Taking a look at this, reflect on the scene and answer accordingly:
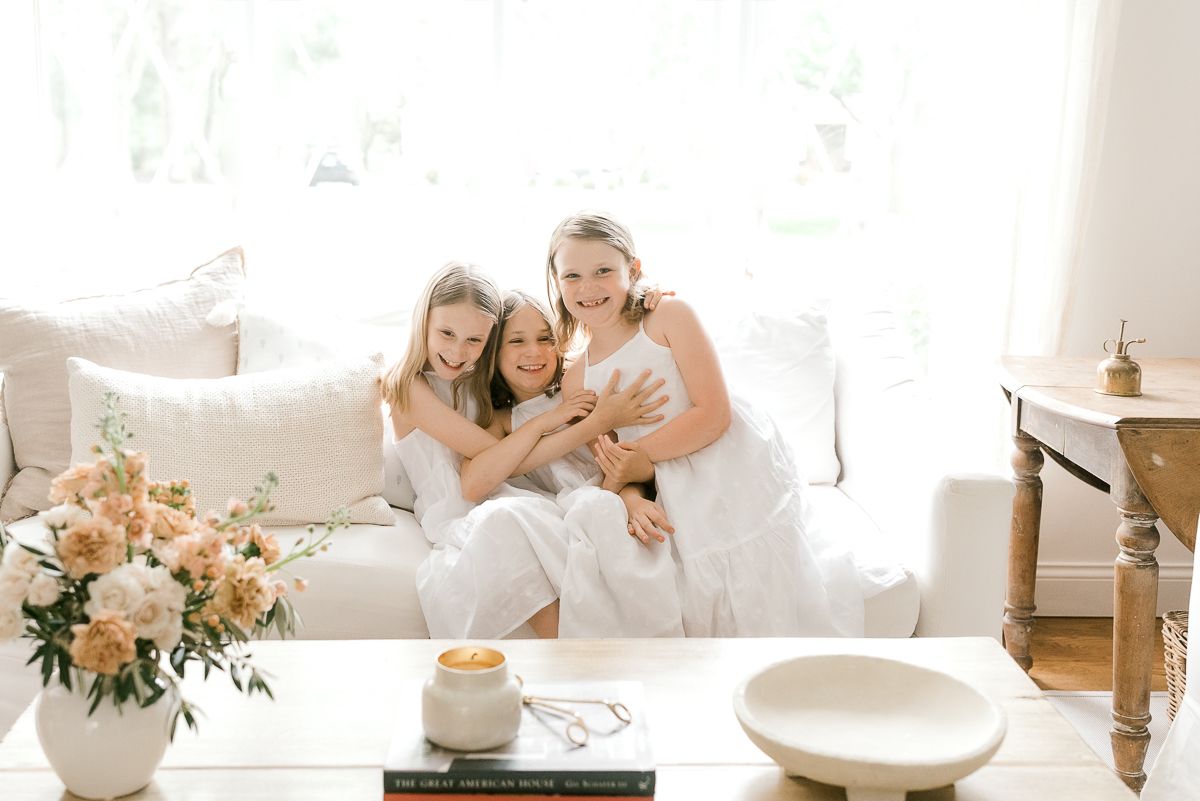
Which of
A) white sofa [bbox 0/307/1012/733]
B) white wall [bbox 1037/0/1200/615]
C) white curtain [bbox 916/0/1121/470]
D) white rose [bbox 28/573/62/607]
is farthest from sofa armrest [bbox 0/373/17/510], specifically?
white wall [bbox 1037/0/1200/615]

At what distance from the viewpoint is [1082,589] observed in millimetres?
3219

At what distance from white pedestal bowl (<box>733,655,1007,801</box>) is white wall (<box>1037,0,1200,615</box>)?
1830 millimetres

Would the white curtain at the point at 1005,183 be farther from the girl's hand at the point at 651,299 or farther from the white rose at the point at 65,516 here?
the white rose at the point at 65,516

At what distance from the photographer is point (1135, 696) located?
2314 millimetres

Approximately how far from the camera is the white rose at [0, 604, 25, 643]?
1.17 m

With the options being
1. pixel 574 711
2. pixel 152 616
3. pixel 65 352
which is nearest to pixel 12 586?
pixel 152 616

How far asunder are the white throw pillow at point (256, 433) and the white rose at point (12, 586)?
1.06 meters

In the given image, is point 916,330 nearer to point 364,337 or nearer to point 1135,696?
point 1135,696

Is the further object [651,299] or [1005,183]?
[1005,183]

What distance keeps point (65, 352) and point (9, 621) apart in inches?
54.5

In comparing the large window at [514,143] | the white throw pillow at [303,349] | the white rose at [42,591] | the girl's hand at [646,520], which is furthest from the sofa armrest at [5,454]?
the white rose at [42,591]

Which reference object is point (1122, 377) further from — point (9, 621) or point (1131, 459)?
point (9, 621)

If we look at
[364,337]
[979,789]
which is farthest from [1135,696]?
[364,337]

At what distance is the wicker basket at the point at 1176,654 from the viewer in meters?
2.21
